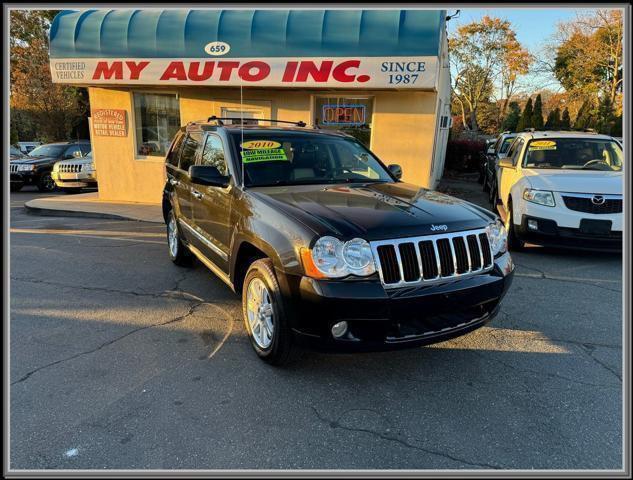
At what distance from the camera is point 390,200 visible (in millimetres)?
3658

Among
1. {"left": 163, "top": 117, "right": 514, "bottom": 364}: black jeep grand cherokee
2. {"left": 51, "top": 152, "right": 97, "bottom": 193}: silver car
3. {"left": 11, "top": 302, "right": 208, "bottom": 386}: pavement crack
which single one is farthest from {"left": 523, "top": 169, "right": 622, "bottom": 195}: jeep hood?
{"left": 51, "top": 152, "right": 97, "bottom": 193}: silver car

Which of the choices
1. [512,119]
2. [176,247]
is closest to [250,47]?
[176,247]

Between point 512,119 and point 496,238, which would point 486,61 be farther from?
point 496,238

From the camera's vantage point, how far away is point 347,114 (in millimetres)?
10102

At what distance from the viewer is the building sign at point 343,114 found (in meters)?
10.0

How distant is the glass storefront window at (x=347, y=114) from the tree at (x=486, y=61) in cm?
3493

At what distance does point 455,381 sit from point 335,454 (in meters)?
1.21

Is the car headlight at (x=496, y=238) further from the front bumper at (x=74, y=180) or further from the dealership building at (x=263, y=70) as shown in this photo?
the front bumper at (x=74, y=180)

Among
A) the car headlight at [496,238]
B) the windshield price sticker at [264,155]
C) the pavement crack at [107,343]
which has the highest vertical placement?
the windshield price sticker at [264,155]

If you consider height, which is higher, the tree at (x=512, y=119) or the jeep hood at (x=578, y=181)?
the tree at (x=512, y=119)

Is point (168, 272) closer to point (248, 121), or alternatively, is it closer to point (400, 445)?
point (248, 121)

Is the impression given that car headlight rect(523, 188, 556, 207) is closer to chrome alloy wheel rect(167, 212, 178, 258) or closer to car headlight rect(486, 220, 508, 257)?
car headlight rect(486, 220, 508, 257)

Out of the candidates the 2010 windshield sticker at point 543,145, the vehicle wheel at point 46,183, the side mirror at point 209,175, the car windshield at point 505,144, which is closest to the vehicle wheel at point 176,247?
the side mirror at point 209,175

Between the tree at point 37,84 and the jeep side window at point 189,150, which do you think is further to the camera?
the tree at point 37,84
